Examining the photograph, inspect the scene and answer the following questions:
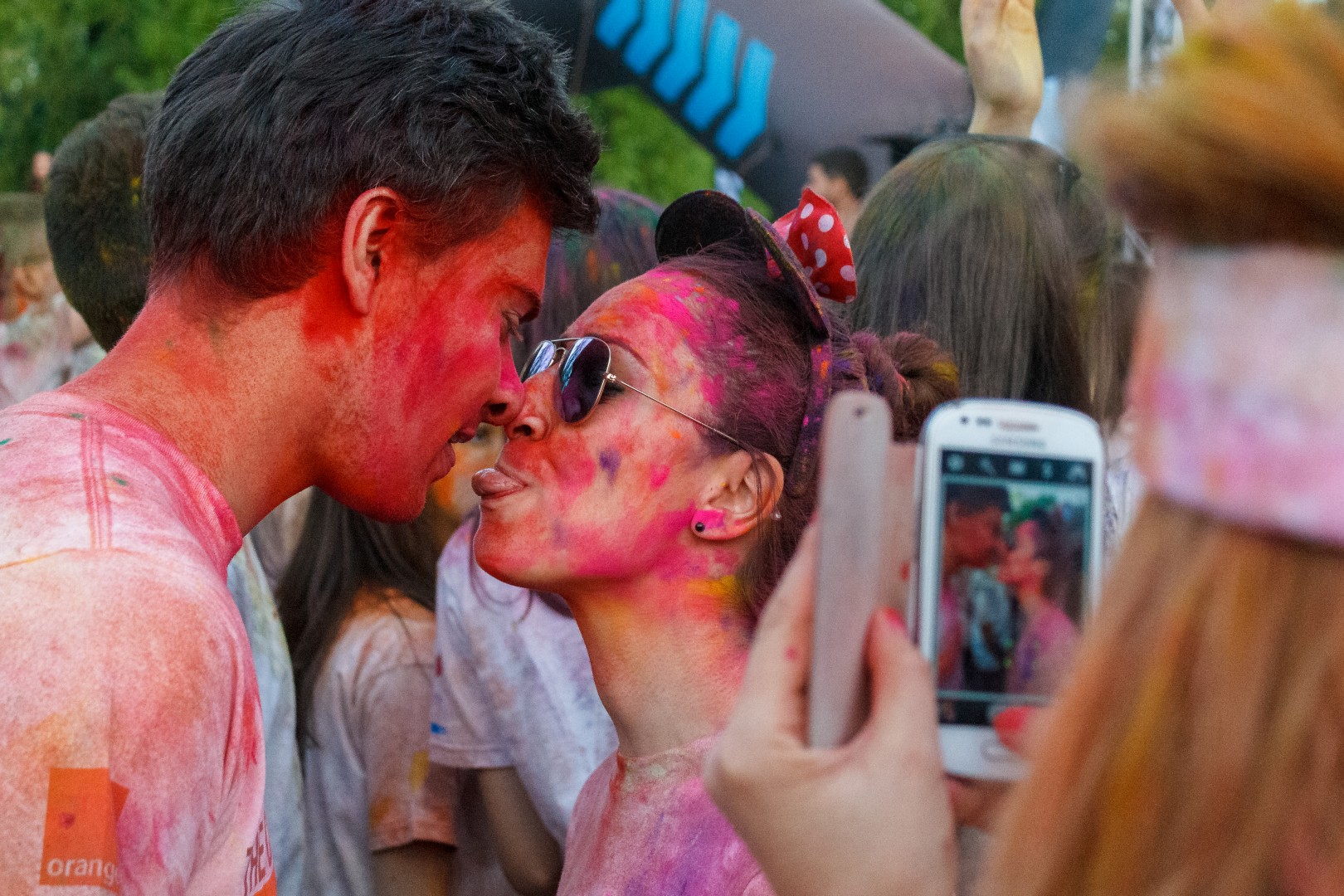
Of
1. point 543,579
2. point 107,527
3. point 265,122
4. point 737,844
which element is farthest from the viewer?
point 543,579

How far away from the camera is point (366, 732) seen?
11.6ft

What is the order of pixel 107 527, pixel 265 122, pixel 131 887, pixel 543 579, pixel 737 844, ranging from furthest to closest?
pixel 543 579
pixel 265 122
pixel 737 844
pixel 107 527
pixel 131 887

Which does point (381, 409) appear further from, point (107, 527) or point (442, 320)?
point (107, 527)

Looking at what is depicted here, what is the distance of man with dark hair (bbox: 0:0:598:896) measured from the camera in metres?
1.60

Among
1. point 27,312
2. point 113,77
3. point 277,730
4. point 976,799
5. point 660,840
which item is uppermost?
point 113,77

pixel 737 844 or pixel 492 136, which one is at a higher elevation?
pixel 492 136

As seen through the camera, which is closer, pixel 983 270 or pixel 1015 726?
pixel 1015 726

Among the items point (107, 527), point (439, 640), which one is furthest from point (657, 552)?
point (439, 640)

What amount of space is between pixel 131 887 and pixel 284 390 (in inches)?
33.2

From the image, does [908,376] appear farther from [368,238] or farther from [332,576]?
[332,576]

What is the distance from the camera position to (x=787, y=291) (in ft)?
8.39

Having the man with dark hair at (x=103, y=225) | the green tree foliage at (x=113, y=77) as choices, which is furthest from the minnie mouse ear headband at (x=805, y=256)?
the green tree foliage at (x=113, y=77)

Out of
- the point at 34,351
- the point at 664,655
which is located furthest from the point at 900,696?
the point at 34,351

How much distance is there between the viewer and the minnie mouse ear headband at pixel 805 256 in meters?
2.44
